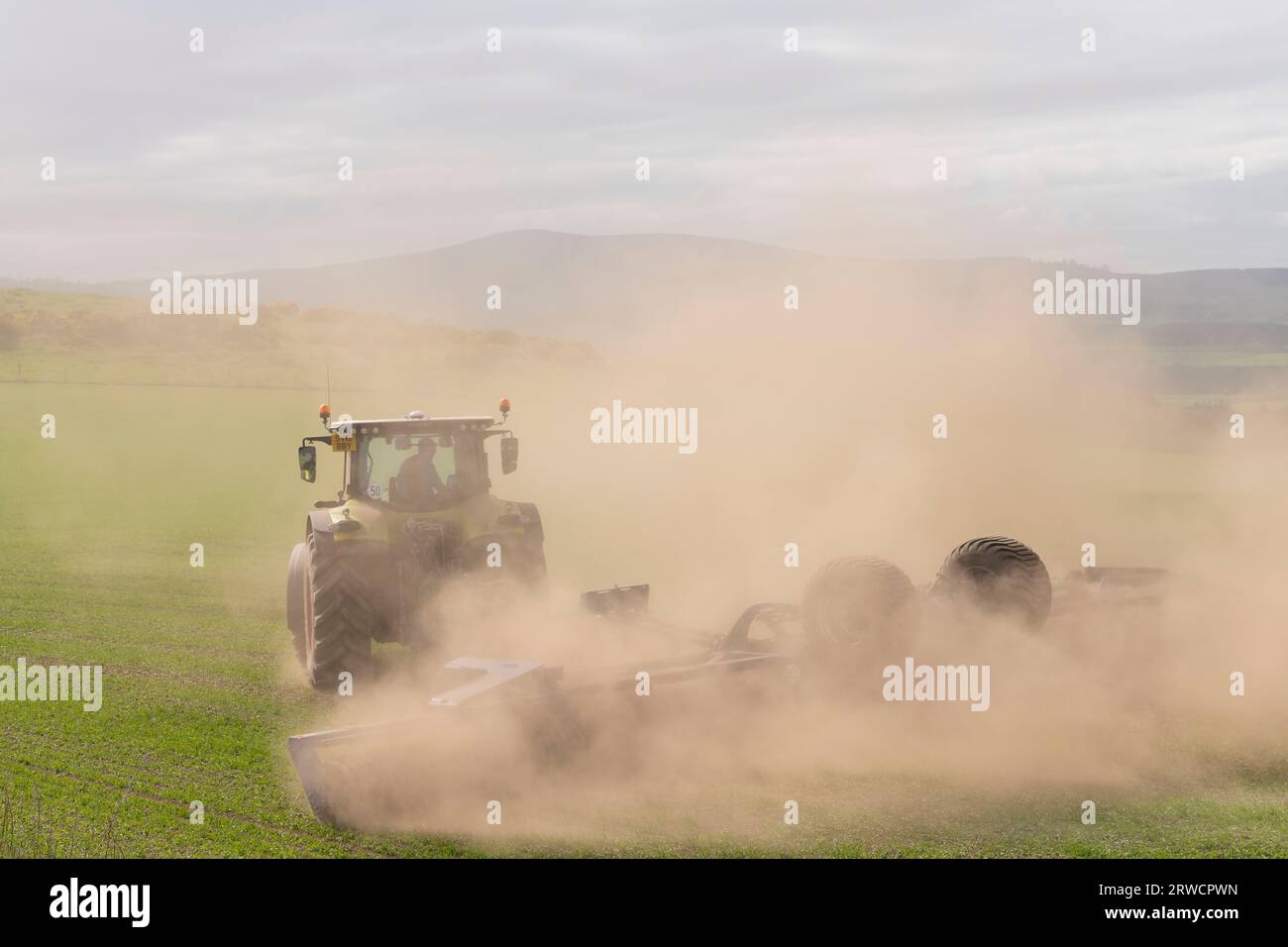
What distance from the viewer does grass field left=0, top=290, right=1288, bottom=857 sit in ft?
27.1

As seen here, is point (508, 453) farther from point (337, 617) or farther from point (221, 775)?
point (221, 775)

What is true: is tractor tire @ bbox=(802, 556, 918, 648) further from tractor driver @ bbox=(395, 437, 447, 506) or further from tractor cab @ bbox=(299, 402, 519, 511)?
tractor driver @ bbox=(395, 437, 447, 506)

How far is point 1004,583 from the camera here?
10.9 m

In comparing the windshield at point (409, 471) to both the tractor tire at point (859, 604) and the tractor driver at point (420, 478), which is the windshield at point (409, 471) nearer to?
the tractor driver at point (420, 478)

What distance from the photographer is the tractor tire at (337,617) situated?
11711mm

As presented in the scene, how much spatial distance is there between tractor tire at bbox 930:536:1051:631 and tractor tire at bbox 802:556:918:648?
50 centimetres

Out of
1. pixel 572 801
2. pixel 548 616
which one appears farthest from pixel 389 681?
pixel 572 801

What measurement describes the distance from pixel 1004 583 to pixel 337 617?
6464 millimetres

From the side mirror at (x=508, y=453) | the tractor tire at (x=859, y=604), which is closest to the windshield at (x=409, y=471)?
the side mirror at (x=508, y=453)

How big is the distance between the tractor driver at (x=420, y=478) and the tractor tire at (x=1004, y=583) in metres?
5.49

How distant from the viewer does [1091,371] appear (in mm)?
25250

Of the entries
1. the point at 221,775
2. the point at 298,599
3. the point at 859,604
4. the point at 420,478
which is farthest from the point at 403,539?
the point at 859,604

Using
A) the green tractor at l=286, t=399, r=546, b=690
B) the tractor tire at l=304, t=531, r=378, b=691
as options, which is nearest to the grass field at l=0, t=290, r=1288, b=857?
the tractor tire at l=304, t=531, r=378, b=691

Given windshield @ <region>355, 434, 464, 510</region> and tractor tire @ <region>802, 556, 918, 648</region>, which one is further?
windshield @ <region>355, 434, 464, 510</region>
